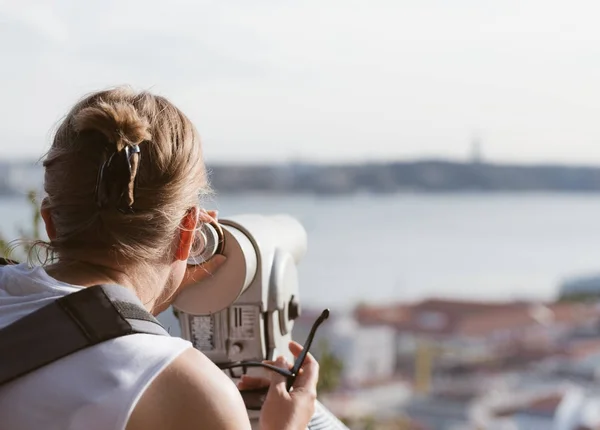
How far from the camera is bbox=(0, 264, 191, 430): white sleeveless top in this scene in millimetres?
889

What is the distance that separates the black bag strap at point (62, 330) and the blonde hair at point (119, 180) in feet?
0.29

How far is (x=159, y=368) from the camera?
902 millimetres

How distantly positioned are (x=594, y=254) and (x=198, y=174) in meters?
27.2

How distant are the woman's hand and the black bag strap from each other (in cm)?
23

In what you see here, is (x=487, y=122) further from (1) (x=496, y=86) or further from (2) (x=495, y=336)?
(2) (x=495, y=336)

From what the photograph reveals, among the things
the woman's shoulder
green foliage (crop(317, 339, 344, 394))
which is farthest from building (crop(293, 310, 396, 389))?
the woman's shoulder

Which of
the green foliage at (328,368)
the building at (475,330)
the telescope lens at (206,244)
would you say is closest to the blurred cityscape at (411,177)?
the green foliage at (328,368)

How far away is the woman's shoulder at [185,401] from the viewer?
2.93ft

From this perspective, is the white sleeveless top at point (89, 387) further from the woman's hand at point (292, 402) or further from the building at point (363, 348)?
the building at point (363, 348)

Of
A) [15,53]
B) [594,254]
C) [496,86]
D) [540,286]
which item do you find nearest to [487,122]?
[496,86]

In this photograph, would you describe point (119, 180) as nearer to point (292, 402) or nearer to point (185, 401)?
point (185, 401)

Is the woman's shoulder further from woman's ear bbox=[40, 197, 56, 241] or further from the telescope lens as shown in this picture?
the telescope lens

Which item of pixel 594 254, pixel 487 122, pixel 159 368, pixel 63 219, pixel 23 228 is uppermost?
pixel 63 219

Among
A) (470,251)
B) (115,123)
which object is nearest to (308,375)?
(115,123)
